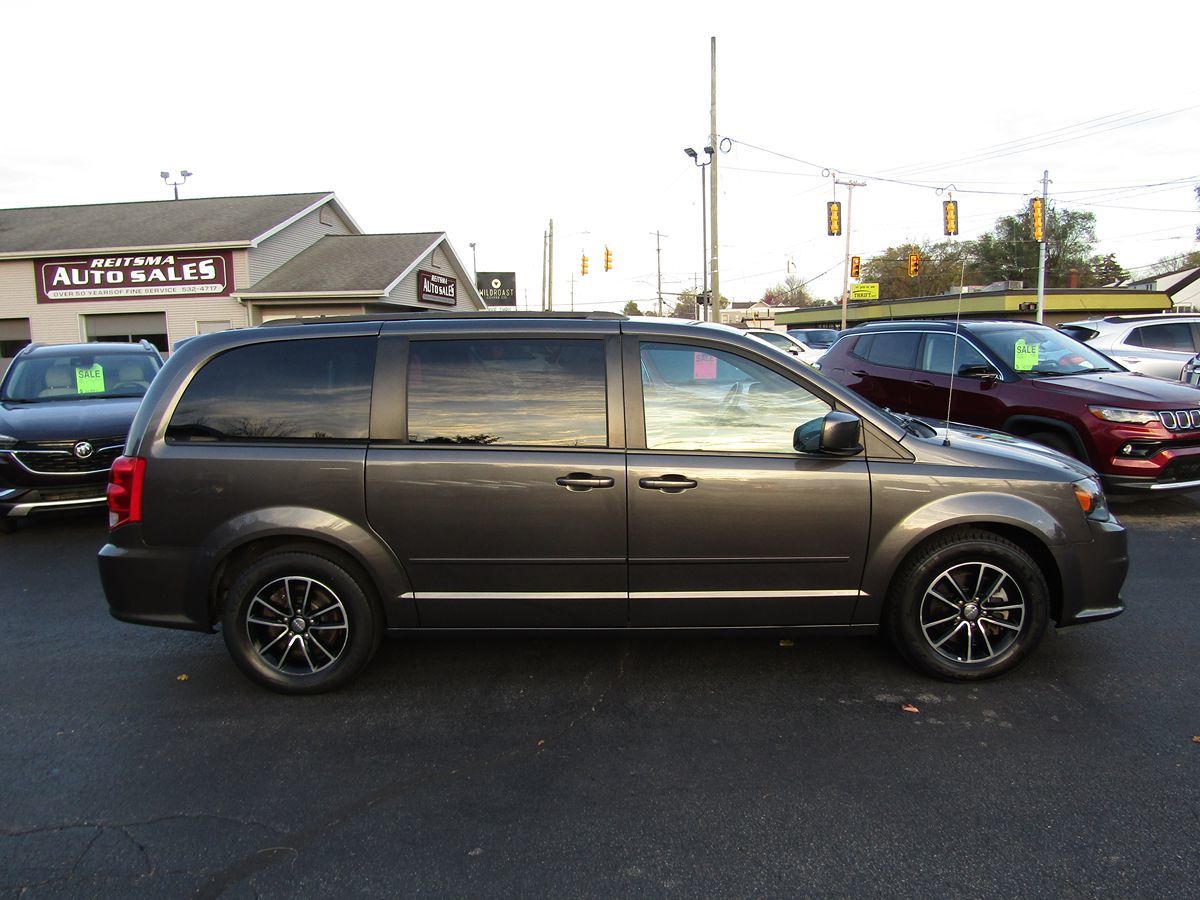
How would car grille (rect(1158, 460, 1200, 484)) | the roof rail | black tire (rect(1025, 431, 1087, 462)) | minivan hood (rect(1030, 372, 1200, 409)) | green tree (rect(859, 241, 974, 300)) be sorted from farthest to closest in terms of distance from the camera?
green tree (rect(859, 241, 974, 300)), black tire (rect(1025, 431, 1087, 462)), minivan hood (rect(1030, 372, 1200, 409)), car grille (rect(1158, 460, 1200, 484)), the roof rail

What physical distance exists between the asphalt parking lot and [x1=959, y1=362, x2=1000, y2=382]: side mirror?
3542mm

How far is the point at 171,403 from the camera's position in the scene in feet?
12.1

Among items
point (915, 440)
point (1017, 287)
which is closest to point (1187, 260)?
point (1017, 287)

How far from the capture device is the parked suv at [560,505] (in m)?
3.54

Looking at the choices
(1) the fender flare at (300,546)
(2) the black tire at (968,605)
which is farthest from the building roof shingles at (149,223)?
(2) the black tire at (968,605)

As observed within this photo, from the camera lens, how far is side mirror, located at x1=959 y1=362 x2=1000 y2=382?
746 centimetres

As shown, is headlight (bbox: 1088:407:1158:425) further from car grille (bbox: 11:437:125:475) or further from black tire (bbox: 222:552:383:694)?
car grille (bbox: 11:437:125:475)

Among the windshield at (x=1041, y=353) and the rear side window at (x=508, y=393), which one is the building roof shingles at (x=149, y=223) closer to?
the windshield at (x=1041, y=353)

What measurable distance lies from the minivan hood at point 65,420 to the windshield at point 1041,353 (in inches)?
325

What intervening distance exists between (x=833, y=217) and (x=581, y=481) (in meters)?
28.7

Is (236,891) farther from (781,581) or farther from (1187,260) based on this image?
(1187,260)

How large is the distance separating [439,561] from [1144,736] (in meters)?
3.17

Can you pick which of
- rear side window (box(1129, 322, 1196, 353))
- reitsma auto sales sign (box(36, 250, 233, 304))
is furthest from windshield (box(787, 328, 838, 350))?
reitsma auto sales sign (box(36, 250, 233, 304))

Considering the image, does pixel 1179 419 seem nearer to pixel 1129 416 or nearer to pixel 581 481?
pixel 1129 416
